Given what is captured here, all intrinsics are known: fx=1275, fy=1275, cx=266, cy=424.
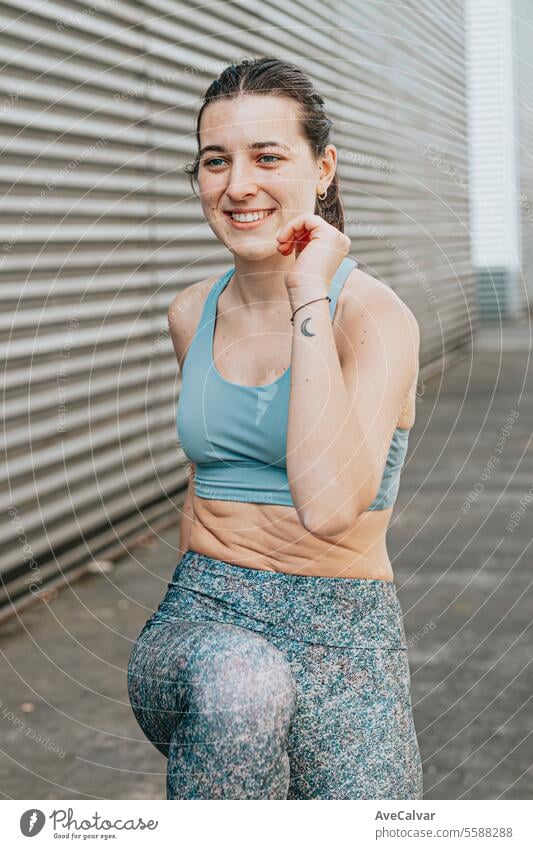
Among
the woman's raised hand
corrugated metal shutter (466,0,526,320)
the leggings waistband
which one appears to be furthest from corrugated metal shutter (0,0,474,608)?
corrugated metal shutter (466,0,526,320)

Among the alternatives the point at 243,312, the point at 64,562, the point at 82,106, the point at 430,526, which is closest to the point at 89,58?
the point at 82,106

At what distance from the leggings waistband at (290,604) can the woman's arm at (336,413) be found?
8.3 inches

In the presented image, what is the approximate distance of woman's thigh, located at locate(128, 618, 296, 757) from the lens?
5.83 feet

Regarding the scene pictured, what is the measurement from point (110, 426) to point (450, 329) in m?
9.25

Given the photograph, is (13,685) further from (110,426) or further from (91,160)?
(91,160)

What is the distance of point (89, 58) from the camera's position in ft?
19.1

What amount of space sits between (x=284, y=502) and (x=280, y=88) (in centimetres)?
67

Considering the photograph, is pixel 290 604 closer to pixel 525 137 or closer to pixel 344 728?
pixel 344 728

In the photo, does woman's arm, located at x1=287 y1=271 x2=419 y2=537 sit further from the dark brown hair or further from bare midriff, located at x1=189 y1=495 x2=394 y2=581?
the dark brown hair

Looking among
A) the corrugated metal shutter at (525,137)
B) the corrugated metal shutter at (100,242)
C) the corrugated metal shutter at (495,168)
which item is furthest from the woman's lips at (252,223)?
the corrugated metal shutter at (525,137)

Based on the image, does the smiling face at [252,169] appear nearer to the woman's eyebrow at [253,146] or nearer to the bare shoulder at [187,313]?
the woman's eyebrow at [253,146]

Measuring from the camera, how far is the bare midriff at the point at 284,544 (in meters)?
2.09

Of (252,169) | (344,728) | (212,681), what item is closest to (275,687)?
(212,681)

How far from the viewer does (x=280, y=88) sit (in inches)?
81.1
